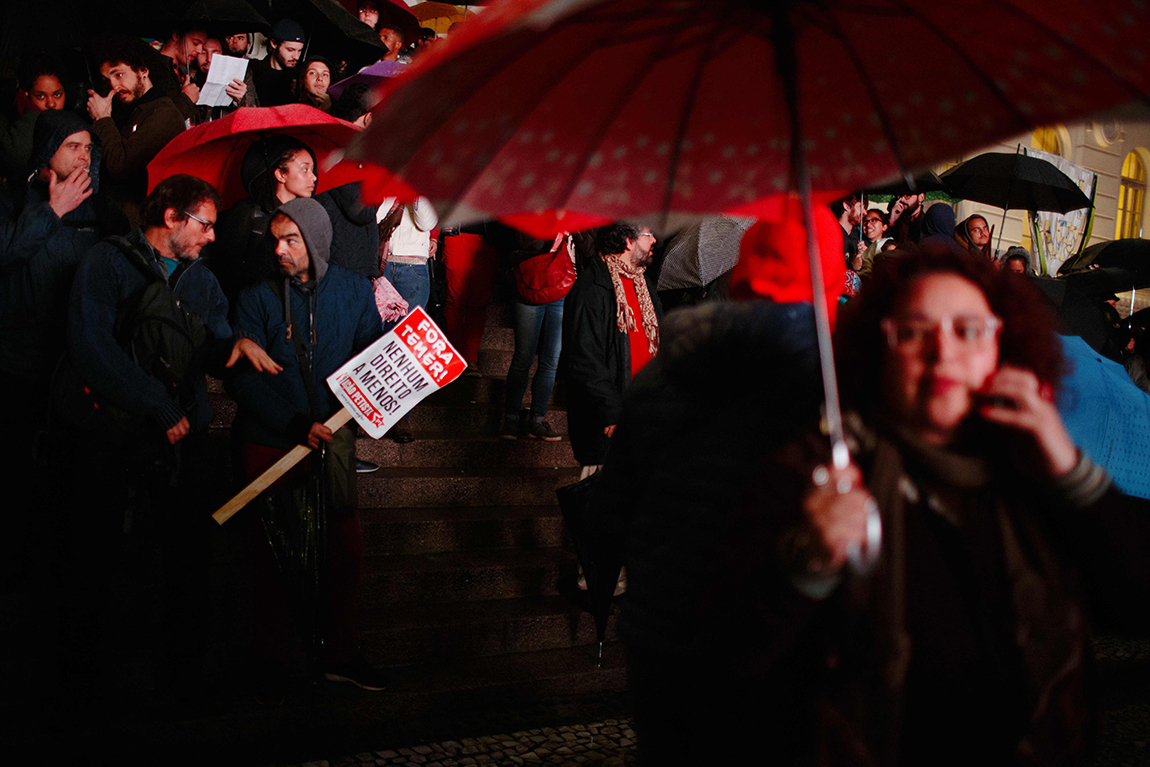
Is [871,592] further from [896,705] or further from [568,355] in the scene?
[568,355]

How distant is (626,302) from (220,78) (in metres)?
3.27

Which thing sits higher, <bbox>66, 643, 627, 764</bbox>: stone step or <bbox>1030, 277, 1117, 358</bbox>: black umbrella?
<bbox>1030, 277, 1117, 358</bbox>: black umbrella

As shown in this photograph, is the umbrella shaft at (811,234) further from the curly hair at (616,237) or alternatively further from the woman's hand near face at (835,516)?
the curly hair at (616,237)

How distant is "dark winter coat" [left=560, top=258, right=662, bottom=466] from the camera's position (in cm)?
507

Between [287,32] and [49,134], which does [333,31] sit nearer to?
[287,32]

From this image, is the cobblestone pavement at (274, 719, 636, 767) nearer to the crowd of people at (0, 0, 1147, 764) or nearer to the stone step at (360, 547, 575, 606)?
the crowd of people at (0, 0, 1147, 764)

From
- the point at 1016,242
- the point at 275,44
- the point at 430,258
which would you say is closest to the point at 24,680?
the point at 430,258

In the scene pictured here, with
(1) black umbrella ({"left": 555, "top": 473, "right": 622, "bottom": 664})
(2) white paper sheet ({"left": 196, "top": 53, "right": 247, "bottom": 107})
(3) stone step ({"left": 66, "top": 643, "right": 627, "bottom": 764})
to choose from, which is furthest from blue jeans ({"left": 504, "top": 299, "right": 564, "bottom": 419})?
(1) black umbrella ({"left": 555, "top": 473, "right": 622, "bottom": 664})

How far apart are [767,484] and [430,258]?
558 centimetres

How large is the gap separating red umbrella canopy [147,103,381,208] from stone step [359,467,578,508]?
75.8 inches

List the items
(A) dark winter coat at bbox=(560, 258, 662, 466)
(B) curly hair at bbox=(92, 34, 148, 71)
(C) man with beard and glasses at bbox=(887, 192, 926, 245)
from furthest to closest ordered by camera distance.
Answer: (C) man with beard and glasses at bbox=(887, 192, 926, 245) → (B) curly hair at bbox=(92, 34, 148, 71) → (A) dark winter coat at bbox=(560, 258, 662, 466)

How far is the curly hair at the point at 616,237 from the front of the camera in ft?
17.3

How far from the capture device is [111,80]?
6066mm

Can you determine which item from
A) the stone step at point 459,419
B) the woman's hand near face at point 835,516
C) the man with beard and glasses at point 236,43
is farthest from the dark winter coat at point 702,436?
the man with beard and glasses at point 236,43
